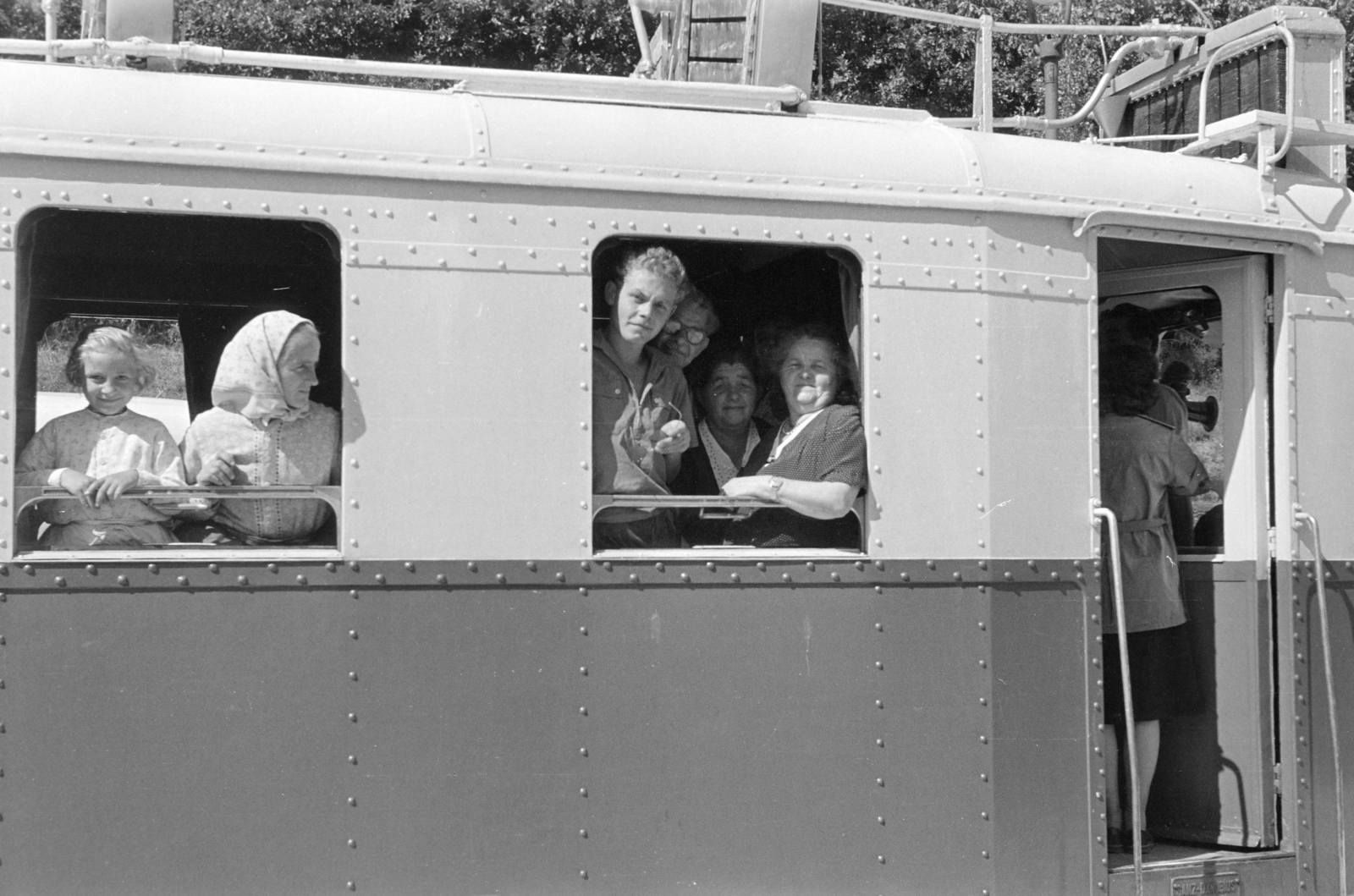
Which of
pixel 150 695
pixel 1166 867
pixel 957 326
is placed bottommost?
pixel 1166 867

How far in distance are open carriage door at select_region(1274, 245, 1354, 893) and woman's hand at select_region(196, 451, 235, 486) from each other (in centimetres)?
323

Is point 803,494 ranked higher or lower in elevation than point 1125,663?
higher

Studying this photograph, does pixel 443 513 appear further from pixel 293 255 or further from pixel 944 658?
pixel 944 658

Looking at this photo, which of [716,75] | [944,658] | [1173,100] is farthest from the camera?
[1173,100]

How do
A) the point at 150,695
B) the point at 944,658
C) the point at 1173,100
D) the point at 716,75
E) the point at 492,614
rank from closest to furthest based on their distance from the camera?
1. the point at 150,695
2. the point at 492,614
3. the point at 944,658
4. the point at 716,75
5. the point at 1173,100

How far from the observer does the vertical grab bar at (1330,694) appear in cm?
464

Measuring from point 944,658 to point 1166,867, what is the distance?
1.04 m

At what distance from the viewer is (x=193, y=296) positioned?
4.73 metres

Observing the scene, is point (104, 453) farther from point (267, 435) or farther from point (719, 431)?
point (719, 431)

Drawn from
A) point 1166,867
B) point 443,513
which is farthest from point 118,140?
point 1166,867

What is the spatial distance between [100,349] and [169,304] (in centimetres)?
96

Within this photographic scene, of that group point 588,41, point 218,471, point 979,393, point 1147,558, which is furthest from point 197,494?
point 588,41

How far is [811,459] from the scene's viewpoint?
4.15 meters

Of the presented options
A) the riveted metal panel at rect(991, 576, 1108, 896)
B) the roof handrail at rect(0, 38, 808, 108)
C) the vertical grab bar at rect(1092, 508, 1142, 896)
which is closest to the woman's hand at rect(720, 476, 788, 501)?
the riveted metal panel at rect(991, 576, 1108, 896)
